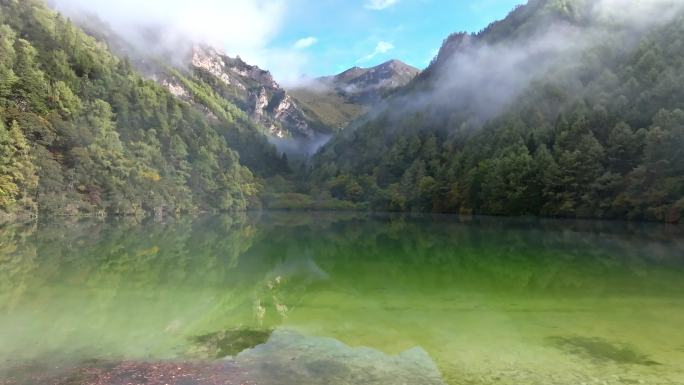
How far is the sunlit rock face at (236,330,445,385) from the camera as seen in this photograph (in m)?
9.25

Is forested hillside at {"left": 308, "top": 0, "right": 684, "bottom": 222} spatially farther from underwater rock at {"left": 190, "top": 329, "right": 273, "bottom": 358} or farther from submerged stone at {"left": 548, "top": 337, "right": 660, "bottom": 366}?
underwater rock at {"left": 190, "top": 329, "right": 273, "bottom": 358}

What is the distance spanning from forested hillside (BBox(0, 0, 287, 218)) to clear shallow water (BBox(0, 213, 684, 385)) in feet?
146

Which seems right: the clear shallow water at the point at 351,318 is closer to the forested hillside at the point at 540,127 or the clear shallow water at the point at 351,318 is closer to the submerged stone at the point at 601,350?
the submerged stone at the point at 601,350

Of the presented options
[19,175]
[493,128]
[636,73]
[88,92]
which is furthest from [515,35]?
[19,175]

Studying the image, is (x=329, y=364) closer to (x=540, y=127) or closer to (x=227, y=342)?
(x=227, y=342)

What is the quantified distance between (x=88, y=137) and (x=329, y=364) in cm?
8130

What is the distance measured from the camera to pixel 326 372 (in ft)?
31.6

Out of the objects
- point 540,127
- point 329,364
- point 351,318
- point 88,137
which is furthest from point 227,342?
point 540,127

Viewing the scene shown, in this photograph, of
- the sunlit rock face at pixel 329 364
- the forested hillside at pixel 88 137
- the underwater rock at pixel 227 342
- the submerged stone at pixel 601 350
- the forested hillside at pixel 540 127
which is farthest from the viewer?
the forested hillside at pixel 540 127

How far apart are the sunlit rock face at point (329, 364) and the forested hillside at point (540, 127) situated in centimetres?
5824

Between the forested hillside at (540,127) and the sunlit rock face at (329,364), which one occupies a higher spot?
the forested hillside at (540,127)

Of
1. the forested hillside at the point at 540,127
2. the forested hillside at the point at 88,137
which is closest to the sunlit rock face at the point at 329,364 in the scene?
the forested hillside at the point at 540,127

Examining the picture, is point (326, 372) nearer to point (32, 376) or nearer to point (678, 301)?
point (32, 376)

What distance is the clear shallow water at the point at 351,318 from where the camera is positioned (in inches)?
388
